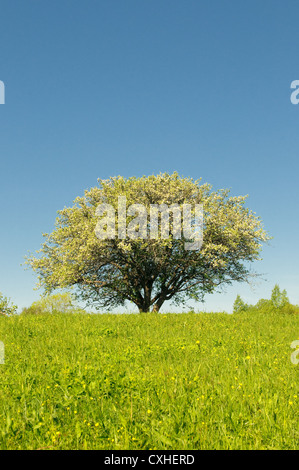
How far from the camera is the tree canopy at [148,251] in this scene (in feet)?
89.4

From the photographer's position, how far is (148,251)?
89.7ft

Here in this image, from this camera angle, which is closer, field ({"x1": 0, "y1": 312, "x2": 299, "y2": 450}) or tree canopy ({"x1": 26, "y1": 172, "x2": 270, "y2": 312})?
field ({"x1": 0, "y1": 312, "x2": 299, "y2": 450})

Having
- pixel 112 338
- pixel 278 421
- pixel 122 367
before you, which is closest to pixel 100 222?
pixel 112 338

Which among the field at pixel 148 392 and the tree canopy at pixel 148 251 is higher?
the tree canopy at pixel 148 251

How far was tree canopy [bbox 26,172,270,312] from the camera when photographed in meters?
27.2

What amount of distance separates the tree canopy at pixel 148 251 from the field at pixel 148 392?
1529 centimetres

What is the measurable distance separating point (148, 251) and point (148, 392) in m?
20.9

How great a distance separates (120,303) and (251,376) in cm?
2517

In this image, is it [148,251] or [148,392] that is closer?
[148,392]

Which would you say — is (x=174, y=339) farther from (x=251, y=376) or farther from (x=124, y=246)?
(x=124, y=246)

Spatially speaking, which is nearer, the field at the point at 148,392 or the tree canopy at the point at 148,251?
the field at the point at 148,392

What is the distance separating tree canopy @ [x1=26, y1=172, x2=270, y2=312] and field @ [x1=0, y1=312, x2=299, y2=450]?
50.2 feet

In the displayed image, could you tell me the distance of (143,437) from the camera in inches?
201

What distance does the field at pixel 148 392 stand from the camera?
16.6ft
